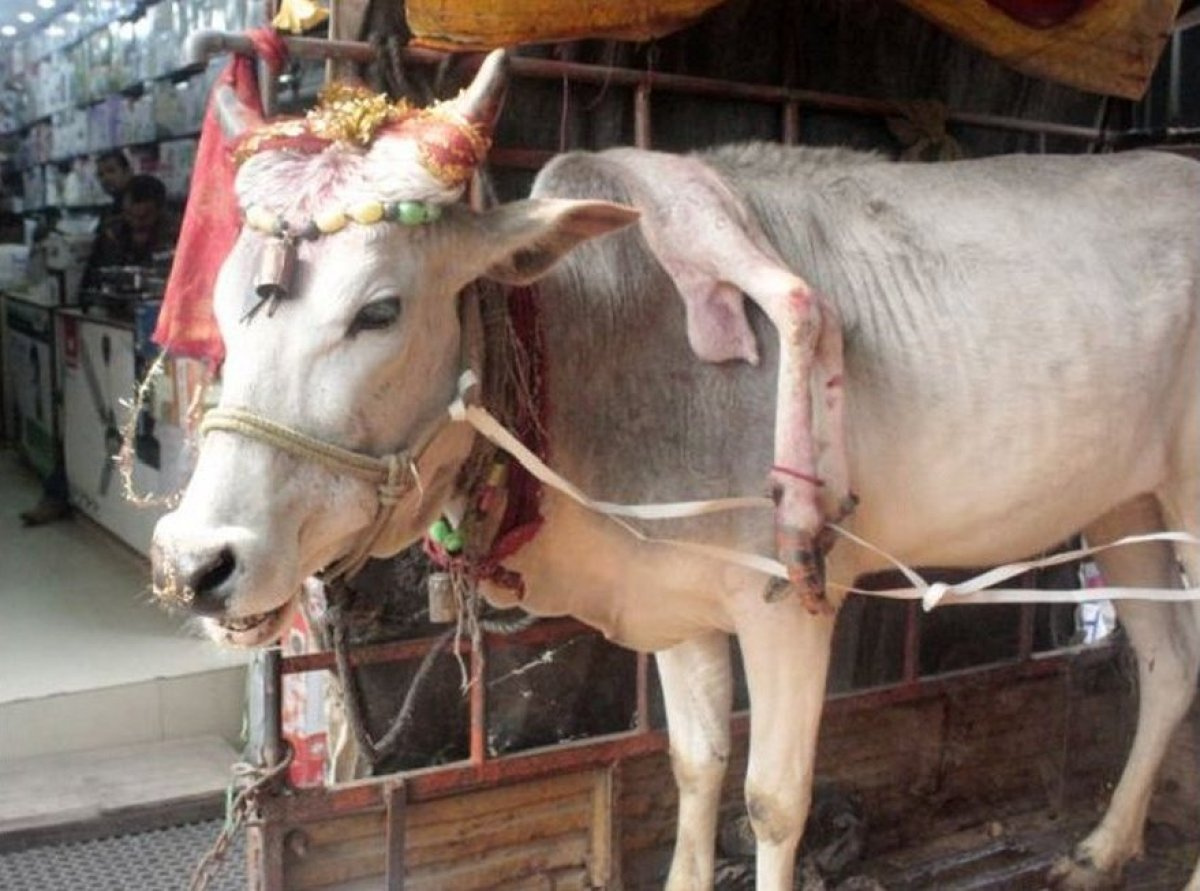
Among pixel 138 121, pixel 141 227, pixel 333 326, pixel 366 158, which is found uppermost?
pixel 366 158

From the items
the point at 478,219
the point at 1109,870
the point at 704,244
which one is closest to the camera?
the point at 478,219

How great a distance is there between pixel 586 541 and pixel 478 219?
2.33 feet

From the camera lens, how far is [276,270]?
2.08 metres

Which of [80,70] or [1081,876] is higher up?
[80,70]

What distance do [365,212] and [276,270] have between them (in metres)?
0.17

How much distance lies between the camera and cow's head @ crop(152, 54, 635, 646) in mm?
2049

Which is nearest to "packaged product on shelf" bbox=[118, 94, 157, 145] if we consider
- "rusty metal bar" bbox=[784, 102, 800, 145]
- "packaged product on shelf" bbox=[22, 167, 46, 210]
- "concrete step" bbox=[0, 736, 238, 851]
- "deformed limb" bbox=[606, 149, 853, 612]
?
"packaged product on shelf" bbox=[22, 167, 46, 210]

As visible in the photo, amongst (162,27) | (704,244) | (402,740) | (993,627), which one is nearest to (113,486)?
(162,27)

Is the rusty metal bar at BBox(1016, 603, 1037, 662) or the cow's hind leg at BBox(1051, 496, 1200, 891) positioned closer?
the cow's hind leg at BBox(1051, 496, 1200, 891)

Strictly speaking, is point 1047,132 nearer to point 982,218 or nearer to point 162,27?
point 982,218

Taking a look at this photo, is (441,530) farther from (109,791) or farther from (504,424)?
(109,791)

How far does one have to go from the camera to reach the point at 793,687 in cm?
270

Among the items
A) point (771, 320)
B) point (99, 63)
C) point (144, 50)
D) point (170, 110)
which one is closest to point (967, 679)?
point (771, 320)

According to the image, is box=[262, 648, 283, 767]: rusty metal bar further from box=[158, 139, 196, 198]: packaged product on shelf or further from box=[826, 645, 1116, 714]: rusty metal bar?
box=[158, 139, 196, 198]: packaged product on shelf
